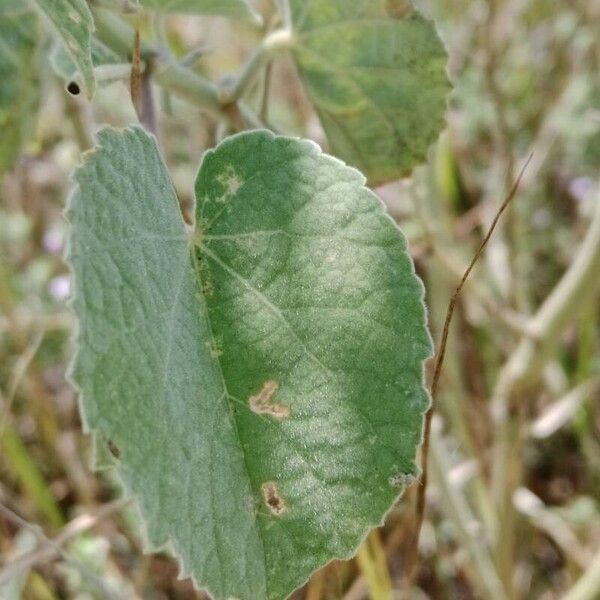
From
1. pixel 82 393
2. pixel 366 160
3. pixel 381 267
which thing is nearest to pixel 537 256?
pixel 366 160

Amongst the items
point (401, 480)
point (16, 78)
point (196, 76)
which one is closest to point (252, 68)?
point (196, 76)

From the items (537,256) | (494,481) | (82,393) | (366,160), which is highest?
(82,393)

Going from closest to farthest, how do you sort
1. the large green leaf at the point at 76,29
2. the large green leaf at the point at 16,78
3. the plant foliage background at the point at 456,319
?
1. the large green leaf at the point at 76,29
2. the large green leaf at the point at 16,78
3. the plant foliage background at the point at 456,319

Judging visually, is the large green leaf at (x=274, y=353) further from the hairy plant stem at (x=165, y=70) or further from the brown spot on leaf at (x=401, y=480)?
the hairy plant stem at (x=165, y=70)

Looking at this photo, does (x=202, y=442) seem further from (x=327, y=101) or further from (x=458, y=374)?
(x=458, y=374)

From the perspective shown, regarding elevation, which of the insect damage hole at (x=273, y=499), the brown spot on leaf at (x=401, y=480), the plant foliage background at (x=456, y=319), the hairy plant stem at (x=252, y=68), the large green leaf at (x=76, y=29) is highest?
the large green leaf at (x=76, y=29)

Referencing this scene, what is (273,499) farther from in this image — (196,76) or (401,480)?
(196,76)

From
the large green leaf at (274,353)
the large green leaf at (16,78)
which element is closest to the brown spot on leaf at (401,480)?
the large green leaf at (274,353)

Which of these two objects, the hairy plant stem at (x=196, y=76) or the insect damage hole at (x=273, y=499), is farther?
the hairy plant stem at (x=196, y=76)
